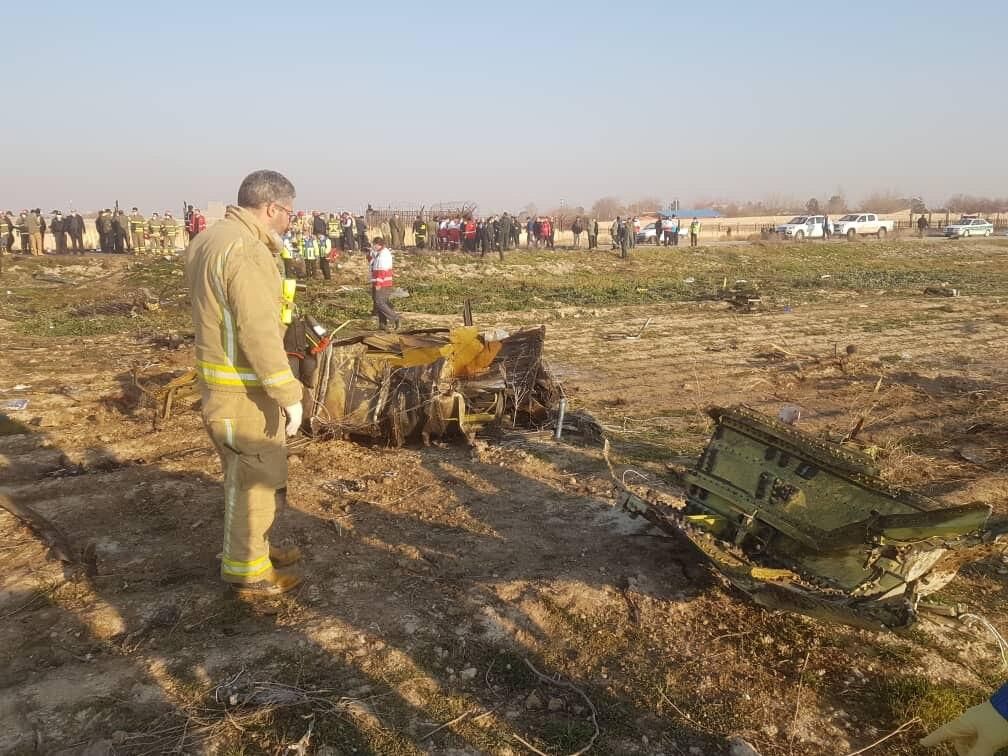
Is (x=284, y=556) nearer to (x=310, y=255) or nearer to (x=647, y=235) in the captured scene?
(x=310, y=255)

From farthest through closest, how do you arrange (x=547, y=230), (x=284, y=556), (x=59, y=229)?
(x=547, y=230) → (x=59, y=229) → (x=284, y=556)

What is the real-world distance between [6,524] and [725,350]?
1086cm

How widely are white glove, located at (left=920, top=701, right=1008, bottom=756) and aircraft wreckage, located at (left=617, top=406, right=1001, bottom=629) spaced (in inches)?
18.3

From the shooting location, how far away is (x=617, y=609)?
375 centimetres

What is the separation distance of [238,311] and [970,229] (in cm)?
4667

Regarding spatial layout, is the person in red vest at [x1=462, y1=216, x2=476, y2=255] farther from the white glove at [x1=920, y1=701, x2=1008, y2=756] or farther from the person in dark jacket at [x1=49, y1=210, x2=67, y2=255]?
the white glove at [x1=920, y1=701, x2=1008, y2=756]

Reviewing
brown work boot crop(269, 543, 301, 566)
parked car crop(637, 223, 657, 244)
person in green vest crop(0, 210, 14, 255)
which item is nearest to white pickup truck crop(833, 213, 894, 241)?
parked car crop(637, 223, 657, 244)

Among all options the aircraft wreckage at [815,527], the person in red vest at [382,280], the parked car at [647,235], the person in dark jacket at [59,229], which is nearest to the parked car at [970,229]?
the parked car at [647,235]

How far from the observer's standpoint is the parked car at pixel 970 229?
126 feet

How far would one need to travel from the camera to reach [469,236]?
79.5 feet

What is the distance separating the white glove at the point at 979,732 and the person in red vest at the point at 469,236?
22373 millimetres

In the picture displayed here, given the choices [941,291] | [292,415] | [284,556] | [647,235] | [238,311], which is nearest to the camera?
[238,311]

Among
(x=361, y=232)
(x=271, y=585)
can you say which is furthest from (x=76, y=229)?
(x=271, y=585)

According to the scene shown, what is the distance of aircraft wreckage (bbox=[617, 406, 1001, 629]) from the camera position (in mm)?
2990
